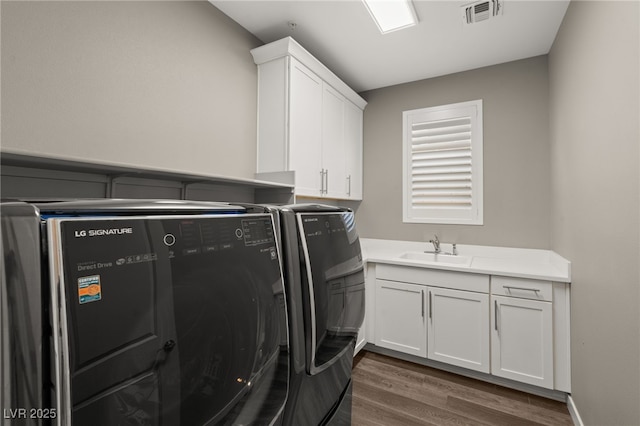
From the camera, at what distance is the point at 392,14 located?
205 cm

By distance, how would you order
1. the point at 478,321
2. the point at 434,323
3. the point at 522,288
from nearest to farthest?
the point at 522,288, the point at 478,321, the point at 434,323

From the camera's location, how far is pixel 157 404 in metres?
0.59

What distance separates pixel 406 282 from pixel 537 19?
6.97 ft

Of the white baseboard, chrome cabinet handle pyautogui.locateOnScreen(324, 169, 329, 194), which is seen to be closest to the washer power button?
chrome cabinet handle pyautogui.locateOnScreen(324, 169, 329, 194)

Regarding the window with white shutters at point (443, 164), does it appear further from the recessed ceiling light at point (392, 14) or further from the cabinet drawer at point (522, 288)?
Answer: the recessed ceiling light at point (392, 14)

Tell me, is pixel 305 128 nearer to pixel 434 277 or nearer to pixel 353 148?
pixel 353 148

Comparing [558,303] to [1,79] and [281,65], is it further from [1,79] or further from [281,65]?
[1,79]

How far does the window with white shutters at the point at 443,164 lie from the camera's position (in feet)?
9.41

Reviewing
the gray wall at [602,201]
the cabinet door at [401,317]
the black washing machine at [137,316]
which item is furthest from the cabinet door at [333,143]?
the black washing machine at [137,316]

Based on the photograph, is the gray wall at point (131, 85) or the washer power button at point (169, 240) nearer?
the washer power button at point (169, 240)

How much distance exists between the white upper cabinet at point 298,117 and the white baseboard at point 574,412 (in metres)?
2.15

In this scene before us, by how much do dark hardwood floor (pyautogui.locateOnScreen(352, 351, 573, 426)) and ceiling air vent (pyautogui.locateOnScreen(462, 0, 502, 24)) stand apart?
2612 mm

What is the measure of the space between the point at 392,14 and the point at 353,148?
1.32 metres

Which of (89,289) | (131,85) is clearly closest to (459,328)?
(89,289)
